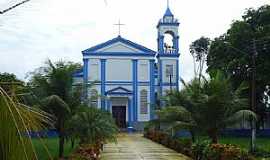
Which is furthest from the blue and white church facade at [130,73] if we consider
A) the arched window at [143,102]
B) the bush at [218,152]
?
the bush at [218,152]

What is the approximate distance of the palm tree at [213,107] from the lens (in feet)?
60.0

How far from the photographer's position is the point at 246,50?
34375mm

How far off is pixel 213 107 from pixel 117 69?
27.0m

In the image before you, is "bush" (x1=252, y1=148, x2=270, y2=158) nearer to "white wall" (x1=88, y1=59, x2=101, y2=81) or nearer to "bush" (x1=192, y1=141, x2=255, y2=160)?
"bush" (x1=192, y1=141, x2=255, y2=160)

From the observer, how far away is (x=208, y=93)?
61.6ft

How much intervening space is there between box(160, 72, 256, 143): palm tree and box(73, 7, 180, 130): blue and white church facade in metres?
25.0

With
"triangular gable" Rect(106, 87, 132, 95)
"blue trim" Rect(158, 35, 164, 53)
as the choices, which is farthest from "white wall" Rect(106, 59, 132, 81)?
"blue trim" Rect(158, 35, 164, 53)

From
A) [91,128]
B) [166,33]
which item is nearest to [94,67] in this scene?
[166,33]

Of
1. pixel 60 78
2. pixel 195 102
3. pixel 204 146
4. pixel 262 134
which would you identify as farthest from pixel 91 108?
pixel 262 134

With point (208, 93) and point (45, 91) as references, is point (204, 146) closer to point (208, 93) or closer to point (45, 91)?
point (208, 93)

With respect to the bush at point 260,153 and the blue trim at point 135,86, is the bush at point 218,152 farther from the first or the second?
the blue trim at point 135,86

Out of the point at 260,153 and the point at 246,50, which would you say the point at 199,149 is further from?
the point at 246,50

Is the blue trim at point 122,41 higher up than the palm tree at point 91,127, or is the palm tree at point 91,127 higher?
the blue trim at point 122,41

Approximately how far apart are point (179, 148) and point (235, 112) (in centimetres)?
402
